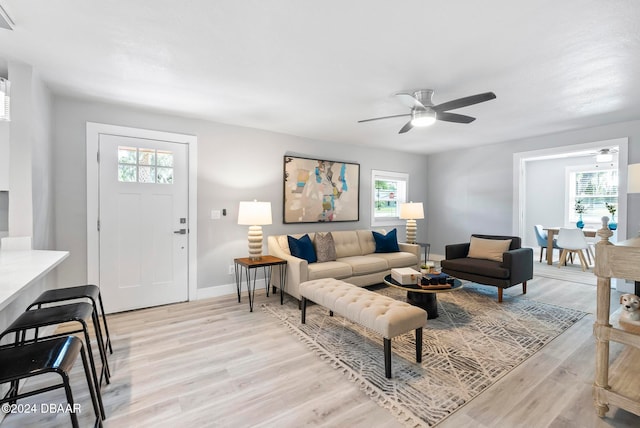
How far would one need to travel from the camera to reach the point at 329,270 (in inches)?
152

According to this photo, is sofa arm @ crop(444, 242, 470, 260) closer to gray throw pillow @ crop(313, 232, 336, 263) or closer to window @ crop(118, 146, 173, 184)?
gray throw pillow @ crop(313, 232, 336, 263)

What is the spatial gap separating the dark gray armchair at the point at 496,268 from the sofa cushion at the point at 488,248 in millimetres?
78

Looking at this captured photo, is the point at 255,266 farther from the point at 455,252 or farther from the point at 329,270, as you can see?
the point at 455,252

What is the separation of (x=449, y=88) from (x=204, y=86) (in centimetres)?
243

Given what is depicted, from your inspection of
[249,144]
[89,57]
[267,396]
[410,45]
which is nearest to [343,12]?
[410,45]

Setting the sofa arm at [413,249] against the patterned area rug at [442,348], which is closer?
the patterned area rug at [442,348]

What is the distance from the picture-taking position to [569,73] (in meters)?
2.59

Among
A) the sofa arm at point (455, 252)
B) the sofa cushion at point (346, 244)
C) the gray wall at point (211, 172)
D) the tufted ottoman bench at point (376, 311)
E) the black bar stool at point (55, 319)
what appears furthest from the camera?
the sofa cushion at point (346, 244)

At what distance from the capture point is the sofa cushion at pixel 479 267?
3748mm

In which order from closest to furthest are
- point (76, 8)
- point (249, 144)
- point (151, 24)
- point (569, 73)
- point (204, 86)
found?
1. point (76, 8)
2. point (151, 24)
3. point (569, 73)
4. point (204, 86)
5. point (249, 144)

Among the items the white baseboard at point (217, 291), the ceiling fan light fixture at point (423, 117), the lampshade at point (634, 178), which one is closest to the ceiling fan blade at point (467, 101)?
the ceiling fan light fixture at point (423, 117)

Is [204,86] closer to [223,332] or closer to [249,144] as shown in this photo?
[249,144]

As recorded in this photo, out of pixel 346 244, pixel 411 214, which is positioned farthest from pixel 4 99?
A: pixel 411 214

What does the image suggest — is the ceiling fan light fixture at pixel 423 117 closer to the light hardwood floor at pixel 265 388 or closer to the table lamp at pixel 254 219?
the table lamp at pixel 254 219
